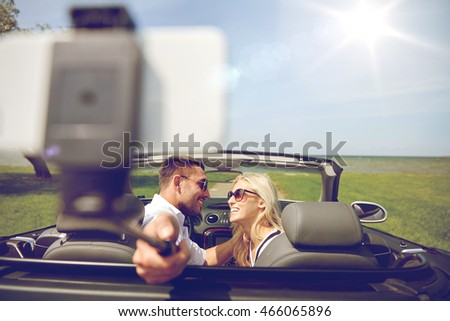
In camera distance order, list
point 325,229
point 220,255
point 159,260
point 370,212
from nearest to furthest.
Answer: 1. point 159,260
2. point 325,229
3. point 220,255
4. point 370,212

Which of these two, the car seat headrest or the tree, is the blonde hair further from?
the tree

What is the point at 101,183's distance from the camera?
0.48 meters

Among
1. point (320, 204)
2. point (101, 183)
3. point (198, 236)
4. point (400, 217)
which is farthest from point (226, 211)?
point (400, 217)

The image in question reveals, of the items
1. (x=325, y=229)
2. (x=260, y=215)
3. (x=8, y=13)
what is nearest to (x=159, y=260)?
(x=325, y=229)

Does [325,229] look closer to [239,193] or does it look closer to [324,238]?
[324,238]

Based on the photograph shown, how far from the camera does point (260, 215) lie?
2.80 meters

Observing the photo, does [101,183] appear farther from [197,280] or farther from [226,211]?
[226,211]

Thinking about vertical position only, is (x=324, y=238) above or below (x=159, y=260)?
below

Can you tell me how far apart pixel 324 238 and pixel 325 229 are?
48 mm

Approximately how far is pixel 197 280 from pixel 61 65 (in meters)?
1.39

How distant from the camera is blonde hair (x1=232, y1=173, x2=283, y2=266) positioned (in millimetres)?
2783

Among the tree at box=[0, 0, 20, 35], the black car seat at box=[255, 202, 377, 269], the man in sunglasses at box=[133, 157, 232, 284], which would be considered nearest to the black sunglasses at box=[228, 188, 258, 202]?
the man in sunglasses at box=[133, 157, 232, 284]

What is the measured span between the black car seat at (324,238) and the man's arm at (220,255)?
1203mm

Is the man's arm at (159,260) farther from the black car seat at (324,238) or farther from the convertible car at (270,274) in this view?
the black car seat at (324,238)
